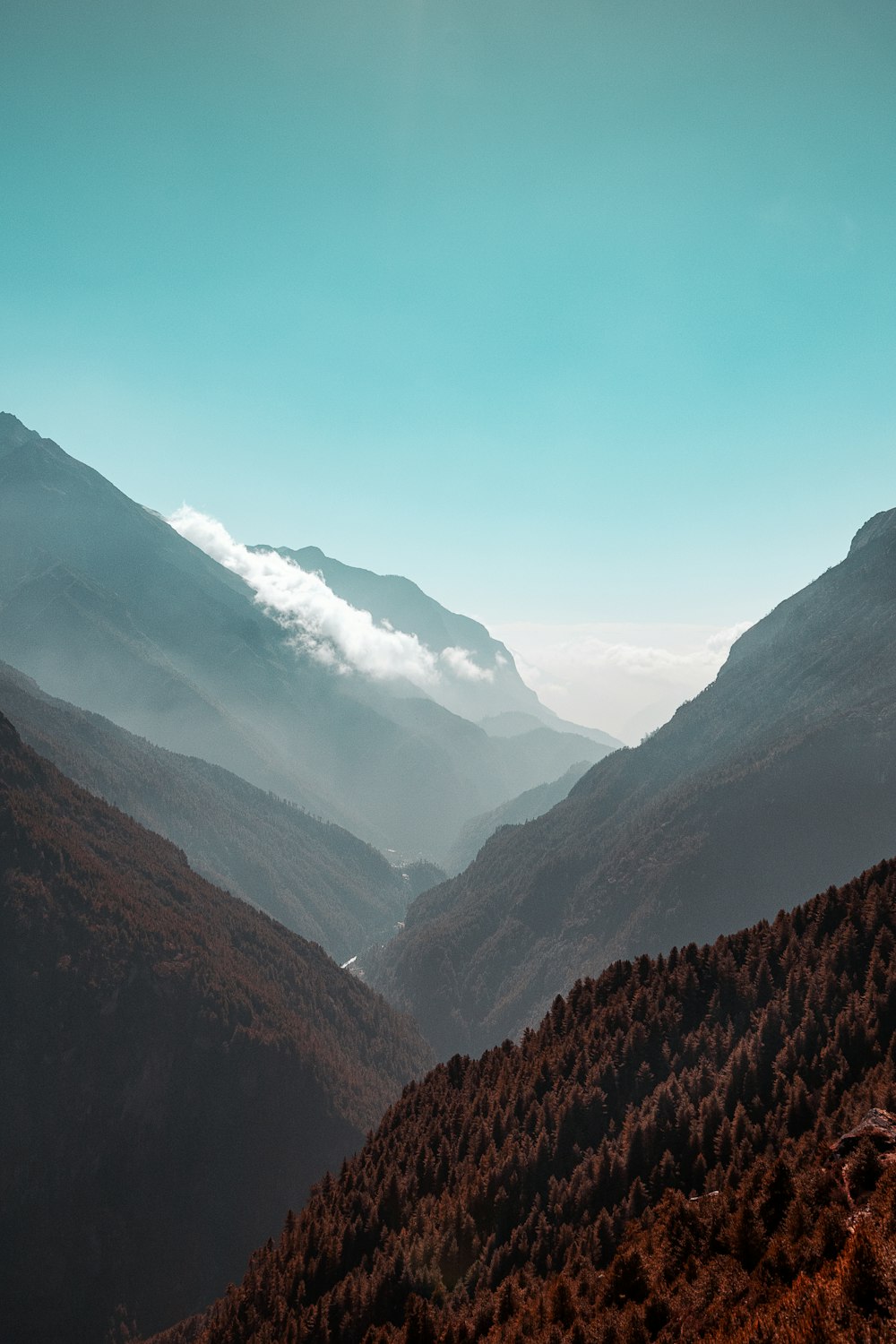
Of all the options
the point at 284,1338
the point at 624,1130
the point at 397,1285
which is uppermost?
the point at 624,1130

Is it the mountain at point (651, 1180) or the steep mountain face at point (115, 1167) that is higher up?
the mountain at point (651, 1180)

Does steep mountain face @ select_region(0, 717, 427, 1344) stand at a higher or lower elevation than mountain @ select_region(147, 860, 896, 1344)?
lower

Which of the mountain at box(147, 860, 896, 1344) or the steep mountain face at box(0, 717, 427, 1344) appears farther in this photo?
the steep mountain face at box(0, 717, 427, 1344)

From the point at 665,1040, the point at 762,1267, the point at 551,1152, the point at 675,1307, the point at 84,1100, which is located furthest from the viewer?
the point at 84,1100

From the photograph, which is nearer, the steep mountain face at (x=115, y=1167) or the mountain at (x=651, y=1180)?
the mountain at (x=651, y=1180)

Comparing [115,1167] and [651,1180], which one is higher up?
[651,1180]

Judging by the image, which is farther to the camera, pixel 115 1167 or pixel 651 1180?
pixel 115 1167

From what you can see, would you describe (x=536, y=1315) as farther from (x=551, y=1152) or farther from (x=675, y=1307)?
(x=551, y=1152)

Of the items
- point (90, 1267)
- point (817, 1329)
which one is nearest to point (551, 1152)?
point (817, 1329)
